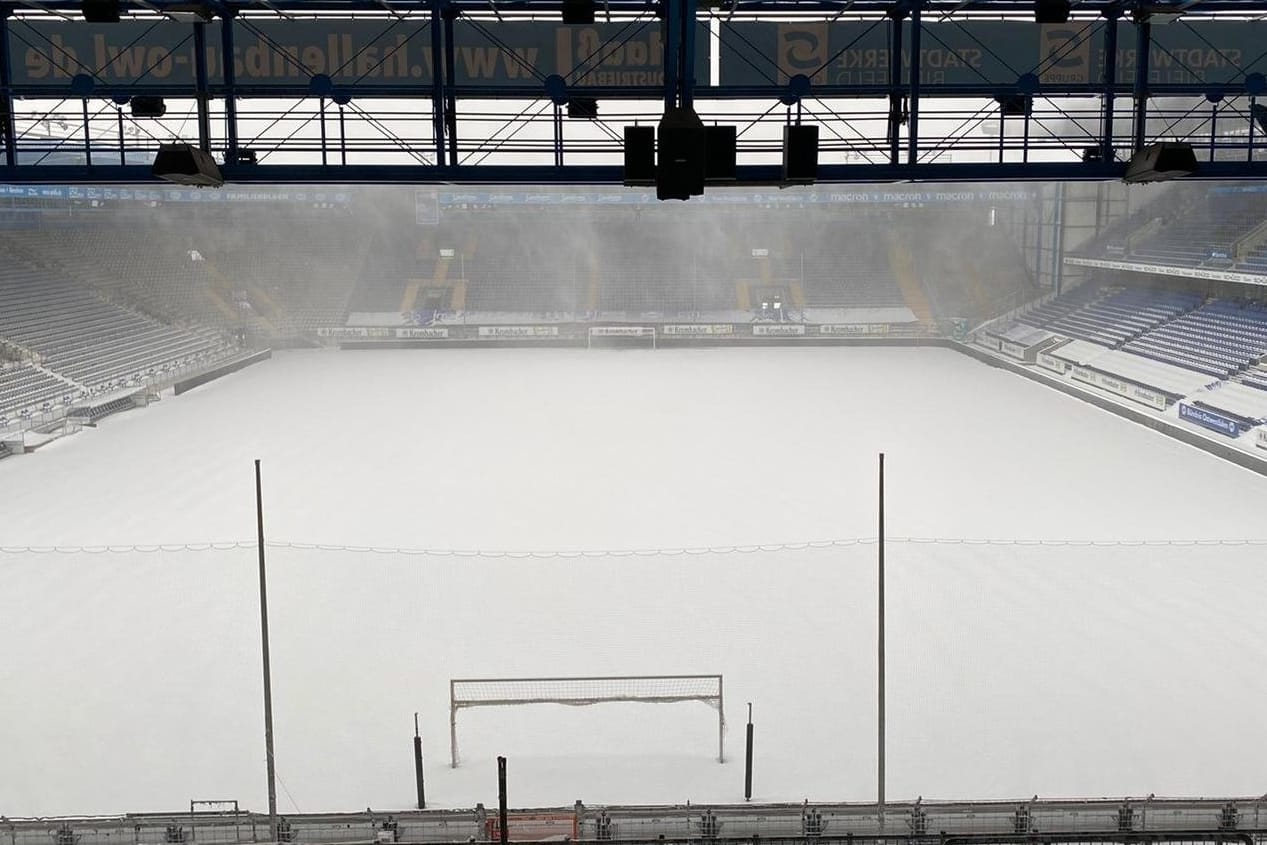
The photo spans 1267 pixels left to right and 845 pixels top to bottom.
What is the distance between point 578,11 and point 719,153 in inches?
83.6

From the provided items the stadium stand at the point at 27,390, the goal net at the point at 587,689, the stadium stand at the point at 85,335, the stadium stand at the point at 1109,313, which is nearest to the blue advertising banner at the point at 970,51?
the goal net at the point at 587,689

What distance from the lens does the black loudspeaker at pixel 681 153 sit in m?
8.31

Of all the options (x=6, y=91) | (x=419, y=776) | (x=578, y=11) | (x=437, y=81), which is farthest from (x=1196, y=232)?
(x=419, y=776)

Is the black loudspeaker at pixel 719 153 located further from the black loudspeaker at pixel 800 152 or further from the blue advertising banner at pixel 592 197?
the blue advertising banner at pixel 592 197

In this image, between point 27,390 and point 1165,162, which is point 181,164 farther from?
point 27,390

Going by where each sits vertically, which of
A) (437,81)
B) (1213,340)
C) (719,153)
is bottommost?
(1213,340)

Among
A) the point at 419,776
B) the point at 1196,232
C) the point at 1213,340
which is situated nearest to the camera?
the point at 419,776

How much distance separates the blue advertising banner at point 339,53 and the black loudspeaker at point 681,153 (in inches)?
116

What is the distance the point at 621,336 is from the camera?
3803cm

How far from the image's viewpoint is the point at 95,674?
9.27m

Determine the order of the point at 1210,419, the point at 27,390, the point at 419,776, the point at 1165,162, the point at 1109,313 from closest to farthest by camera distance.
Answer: the point at 419,776 → the point at 1165,162 → the point at 1210,419 → the point at 27,390 → the point at 1109,313

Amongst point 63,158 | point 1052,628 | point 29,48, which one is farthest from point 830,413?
point 63,158

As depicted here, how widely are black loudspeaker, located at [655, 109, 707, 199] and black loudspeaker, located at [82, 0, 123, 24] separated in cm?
504

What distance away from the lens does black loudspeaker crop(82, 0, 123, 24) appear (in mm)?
9875
